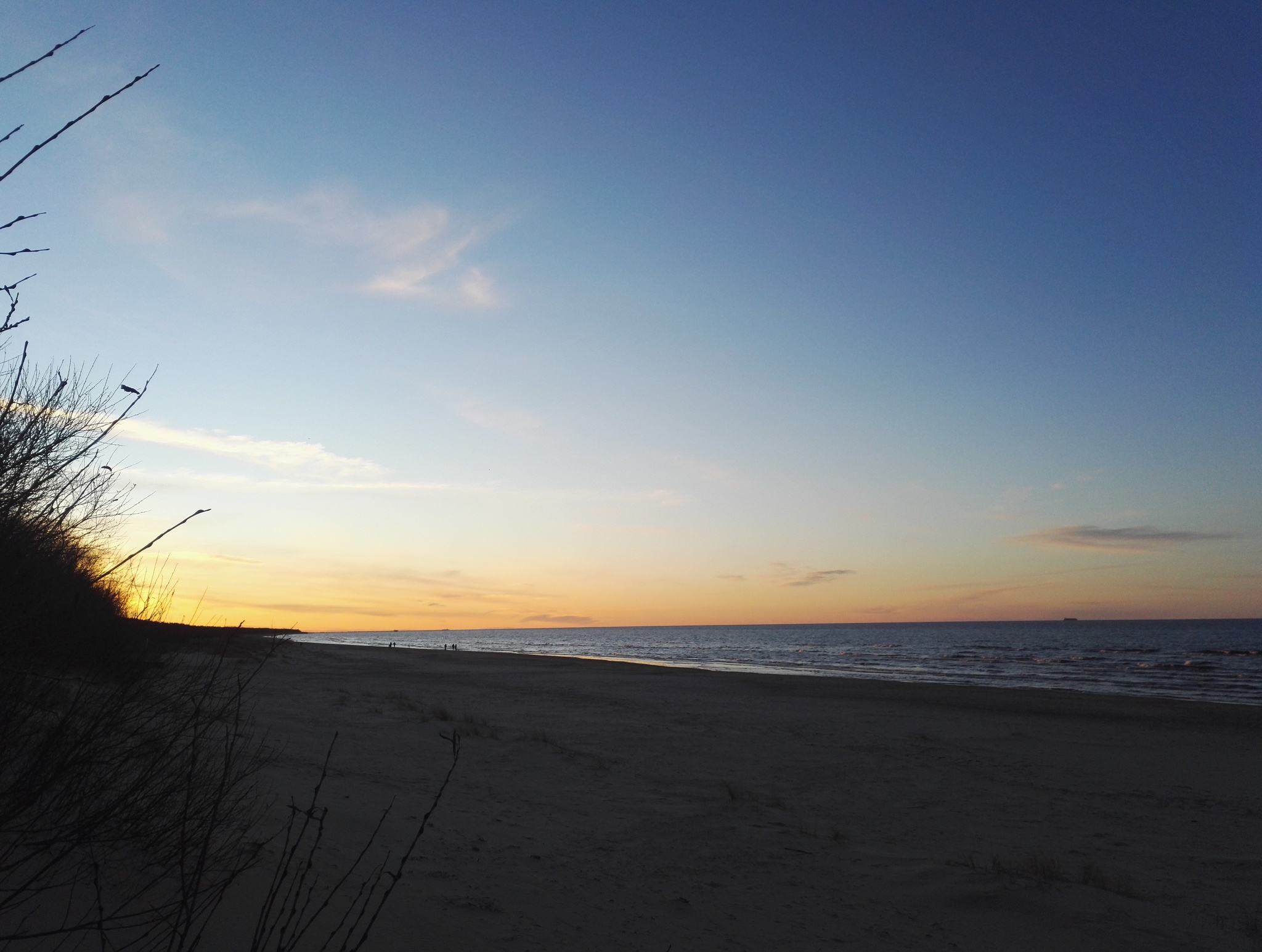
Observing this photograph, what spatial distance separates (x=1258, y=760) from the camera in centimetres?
1631

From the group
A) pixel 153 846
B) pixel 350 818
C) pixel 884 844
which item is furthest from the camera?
pixel 884 844

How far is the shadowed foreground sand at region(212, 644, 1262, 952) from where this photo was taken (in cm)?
626

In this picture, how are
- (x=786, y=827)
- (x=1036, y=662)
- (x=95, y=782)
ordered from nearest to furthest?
(x=95, y=782)
(x=786, y=827)
(x=1036, y=662)

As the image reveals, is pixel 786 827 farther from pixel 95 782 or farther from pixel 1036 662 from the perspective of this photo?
pixel 1036 662

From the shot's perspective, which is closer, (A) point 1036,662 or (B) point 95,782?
(B) point 95,782

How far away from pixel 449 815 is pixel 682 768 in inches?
216

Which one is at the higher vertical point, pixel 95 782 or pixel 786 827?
pixel 95 782

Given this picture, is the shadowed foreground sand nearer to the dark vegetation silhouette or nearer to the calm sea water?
the dark vegetation silhouette

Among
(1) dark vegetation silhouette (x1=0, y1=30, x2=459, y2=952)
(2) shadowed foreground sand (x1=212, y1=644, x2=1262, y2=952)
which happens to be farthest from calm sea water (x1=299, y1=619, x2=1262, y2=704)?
(1) dark vegetation silhouette (x1=0, y1=30, x2=459, y2=952)

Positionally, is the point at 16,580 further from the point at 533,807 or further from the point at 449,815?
the point at 533,807

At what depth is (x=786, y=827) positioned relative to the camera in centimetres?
930

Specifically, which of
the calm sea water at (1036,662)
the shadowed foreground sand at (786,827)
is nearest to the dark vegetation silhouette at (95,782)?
the shadowed foreground sand at (786,827)

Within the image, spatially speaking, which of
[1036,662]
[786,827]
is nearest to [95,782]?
[786,827]

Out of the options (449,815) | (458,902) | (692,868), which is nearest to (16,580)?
(458,902)
